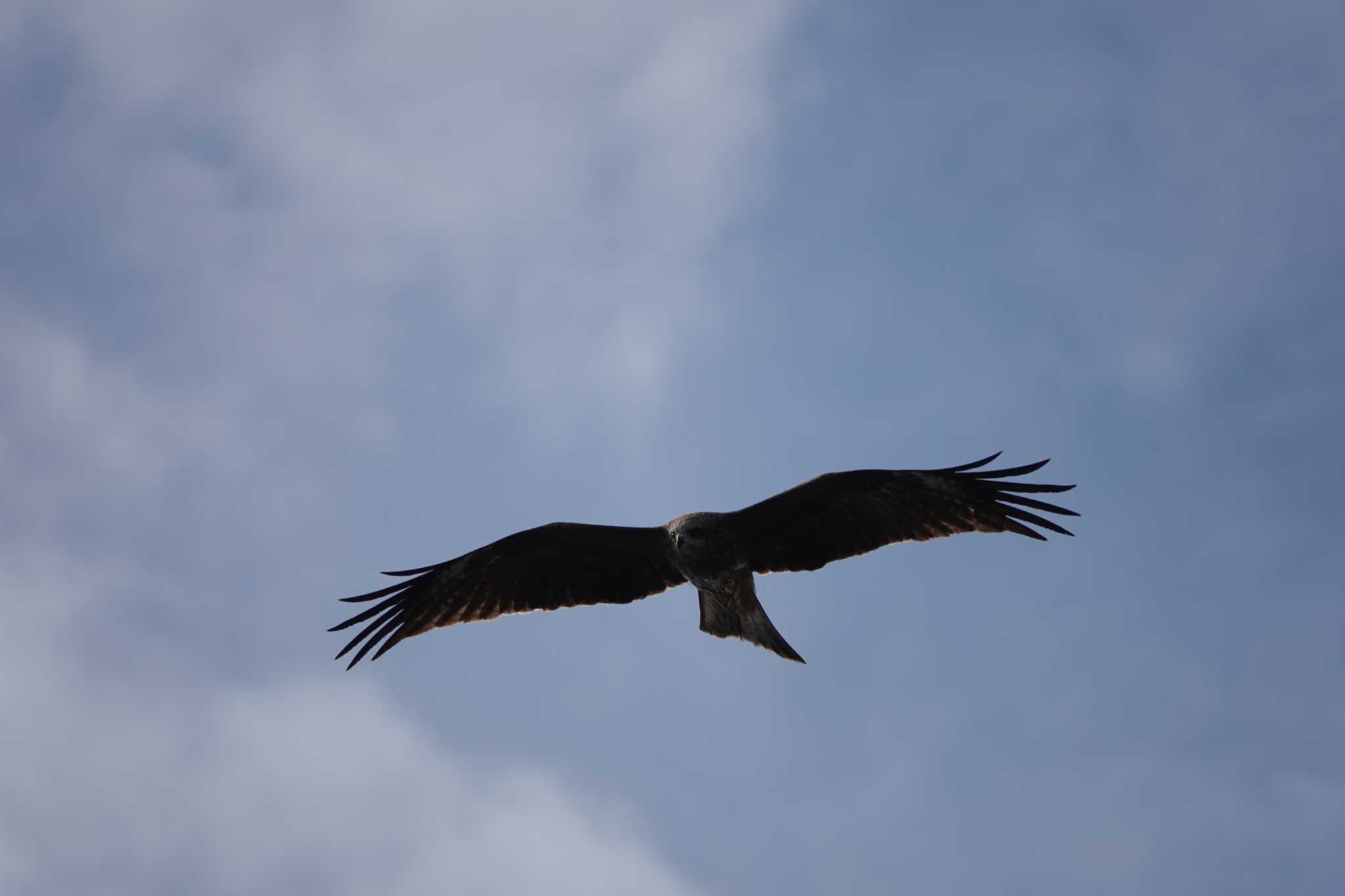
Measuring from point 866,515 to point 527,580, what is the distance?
9.56 ft

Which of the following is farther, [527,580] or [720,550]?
[527,580]

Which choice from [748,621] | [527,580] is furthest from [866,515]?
[527,580]

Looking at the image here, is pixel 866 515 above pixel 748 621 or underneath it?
above

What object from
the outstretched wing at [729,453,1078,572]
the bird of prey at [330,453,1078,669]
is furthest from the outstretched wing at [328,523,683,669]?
the outstretched wing at [729,453,1078,572]

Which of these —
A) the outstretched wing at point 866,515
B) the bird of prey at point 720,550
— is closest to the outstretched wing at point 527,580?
the bird of prey at point 720,550

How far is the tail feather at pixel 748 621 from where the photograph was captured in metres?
9.31

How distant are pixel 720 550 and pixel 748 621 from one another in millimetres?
725

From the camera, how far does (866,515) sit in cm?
943

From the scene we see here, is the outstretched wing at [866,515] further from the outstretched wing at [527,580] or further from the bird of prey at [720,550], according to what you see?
the outstretched wing at [527,580]

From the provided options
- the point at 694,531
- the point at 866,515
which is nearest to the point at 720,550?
the point at 694,531

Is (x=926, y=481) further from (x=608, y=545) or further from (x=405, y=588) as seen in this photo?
(x=405, y=588)

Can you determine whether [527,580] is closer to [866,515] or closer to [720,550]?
[720,550]

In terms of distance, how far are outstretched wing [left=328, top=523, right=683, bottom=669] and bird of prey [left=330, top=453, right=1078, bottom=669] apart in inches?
0.4

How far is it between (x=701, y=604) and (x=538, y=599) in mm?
1441
